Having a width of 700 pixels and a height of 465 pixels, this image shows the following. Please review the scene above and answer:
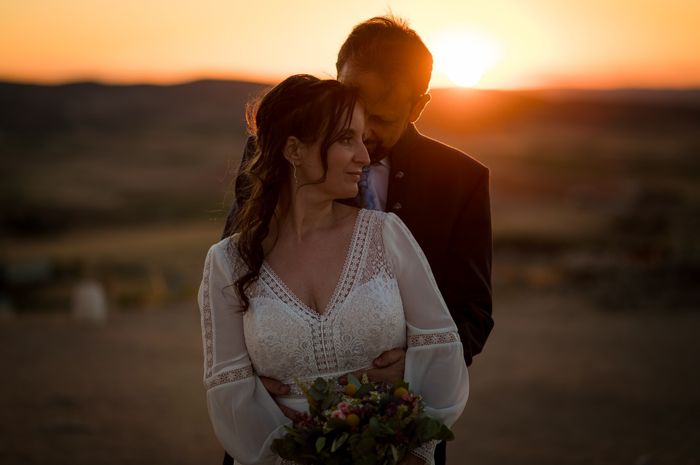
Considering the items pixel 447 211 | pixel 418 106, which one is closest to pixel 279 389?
pixel 447 211

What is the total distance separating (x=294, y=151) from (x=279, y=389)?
2.95ft

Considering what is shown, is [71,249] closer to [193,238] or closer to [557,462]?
[193,238]

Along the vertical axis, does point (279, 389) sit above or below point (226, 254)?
below

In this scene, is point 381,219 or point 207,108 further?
point 207,108

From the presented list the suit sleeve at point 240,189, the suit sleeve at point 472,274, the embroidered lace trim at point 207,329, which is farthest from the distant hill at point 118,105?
the embroidered lace trim at point 207,329

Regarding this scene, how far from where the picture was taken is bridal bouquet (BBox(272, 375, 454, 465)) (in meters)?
2.63

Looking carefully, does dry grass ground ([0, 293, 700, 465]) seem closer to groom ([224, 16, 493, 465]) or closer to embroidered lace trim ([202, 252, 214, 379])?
groom ([224, 16, 493, 465])

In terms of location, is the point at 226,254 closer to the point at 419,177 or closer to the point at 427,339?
the point at 427,339

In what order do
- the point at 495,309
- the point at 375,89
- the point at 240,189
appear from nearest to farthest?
the point at 375,89
the point at 240,189
the point at 495,309

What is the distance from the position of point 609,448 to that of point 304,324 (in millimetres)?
6180

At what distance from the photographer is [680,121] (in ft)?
213

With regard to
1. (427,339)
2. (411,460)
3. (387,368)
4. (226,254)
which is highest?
(226,254)

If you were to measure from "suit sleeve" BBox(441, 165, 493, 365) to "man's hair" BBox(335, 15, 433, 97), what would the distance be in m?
0.55

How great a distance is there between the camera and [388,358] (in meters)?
2.97
